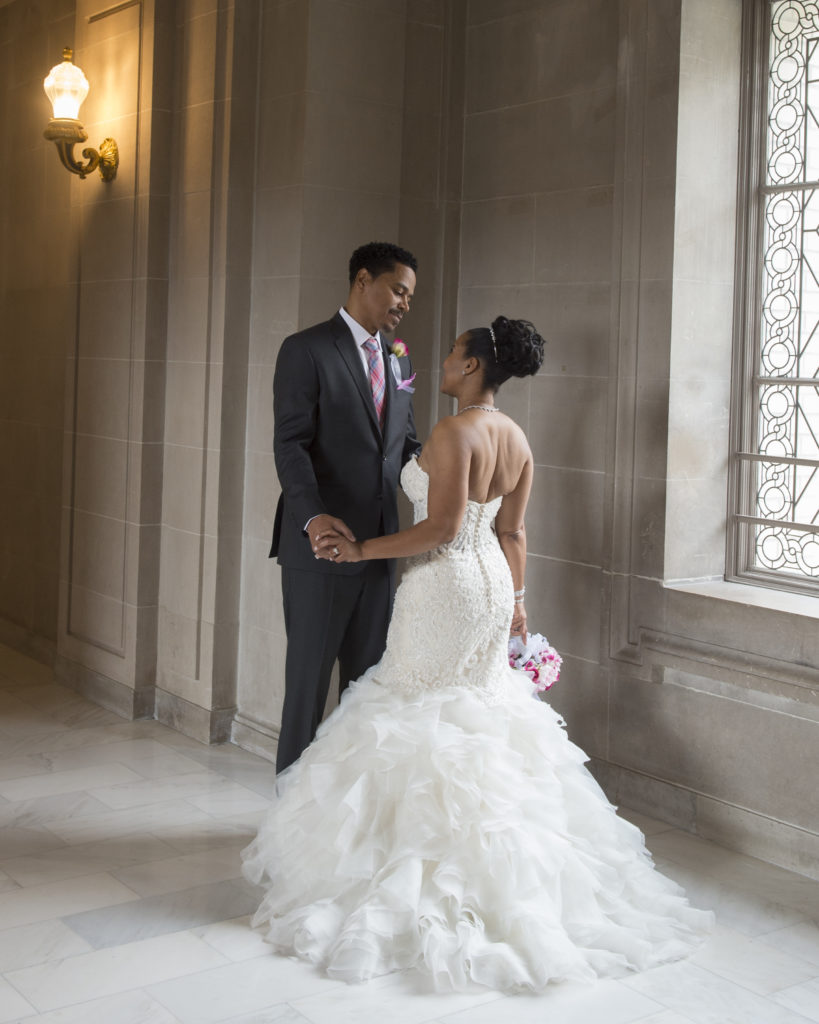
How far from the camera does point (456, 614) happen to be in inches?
145

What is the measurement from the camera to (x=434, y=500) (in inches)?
142

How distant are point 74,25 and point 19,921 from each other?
193 inches

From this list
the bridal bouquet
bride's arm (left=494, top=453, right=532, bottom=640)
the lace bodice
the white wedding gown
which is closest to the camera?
the white wedding gown

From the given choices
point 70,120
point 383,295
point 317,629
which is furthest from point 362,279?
point 70,120

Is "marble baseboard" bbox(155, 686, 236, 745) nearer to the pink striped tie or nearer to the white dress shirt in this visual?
the pink striped tie

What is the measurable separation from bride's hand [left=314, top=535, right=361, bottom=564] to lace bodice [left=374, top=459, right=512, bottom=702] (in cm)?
17

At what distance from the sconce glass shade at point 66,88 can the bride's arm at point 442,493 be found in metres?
3.26

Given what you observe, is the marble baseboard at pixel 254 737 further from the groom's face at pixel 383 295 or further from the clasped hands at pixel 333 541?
the groom's face at pixel 383 295

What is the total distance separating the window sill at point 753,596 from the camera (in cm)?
413

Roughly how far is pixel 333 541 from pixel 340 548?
0.10 feet

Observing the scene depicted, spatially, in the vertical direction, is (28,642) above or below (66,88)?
below

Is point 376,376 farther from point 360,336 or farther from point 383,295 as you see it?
point 383,295

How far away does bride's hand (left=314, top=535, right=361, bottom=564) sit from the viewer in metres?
3.78

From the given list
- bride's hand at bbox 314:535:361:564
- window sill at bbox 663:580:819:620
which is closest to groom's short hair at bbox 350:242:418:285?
bride's hand at bbox 314:535:361:564
